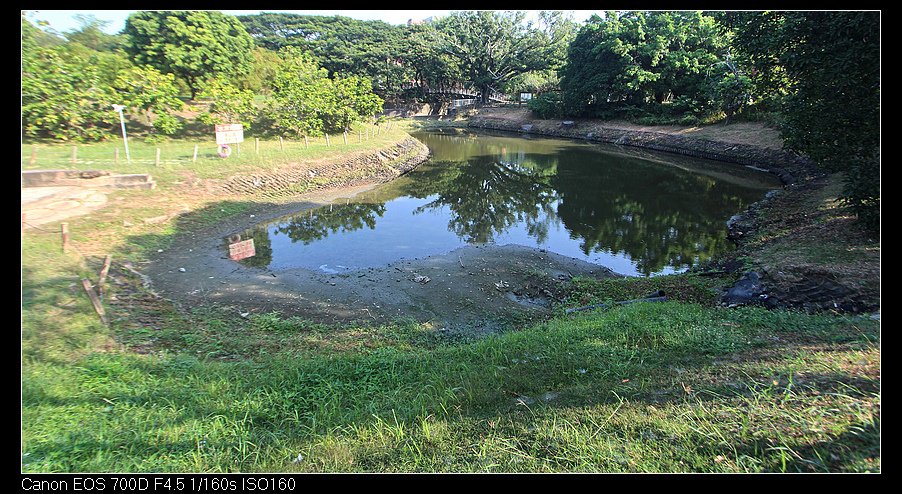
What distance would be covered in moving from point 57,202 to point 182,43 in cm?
1740

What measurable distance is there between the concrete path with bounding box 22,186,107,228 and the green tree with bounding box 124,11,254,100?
1529 centimetres

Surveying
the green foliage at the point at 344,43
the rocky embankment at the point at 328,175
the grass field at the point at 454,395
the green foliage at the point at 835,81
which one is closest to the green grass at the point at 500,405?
the grass field at the point at 454,395

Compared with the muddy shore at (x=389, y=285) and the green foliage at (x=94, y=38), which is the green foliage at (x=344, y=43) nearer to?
the green foliage at (x=94, y=38)

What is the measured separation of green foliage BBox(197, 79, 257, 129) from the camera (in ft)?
78.8

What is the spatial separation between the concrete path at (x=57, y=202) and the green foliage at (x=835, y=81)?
57.1 feet

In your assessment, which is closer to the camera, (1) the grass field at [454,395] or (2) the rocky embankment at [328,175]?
(1) the grass field at [454,395]

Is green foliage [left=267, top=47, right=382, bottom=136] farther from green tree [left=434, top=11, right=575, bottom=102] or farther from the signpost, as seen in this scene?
green tree [left=434, top=11, right=575, bottom=102]

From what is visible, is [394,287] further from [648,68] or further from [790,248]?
[648,68]

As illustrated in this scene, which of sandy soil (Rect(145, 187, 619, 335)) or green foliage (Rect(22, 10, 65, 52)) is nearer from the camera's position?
sandy soil (Rect(145, 187, 619, 335))

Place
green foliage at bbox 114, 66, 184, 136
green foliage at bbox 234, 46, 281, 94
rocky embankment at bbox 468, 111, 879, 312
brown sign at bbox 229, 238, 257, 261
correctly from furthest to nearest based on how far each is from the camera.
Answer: green foliage at bbox 234, 46, 281, 94 → green foliage at bbox 114, 66, 184, 136 → brown sign at bbox 229, 238, 257, 261 → rocky embankment at bbox 468, 111, 879, 312

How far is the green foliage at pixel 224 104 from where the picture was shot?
24.0 m

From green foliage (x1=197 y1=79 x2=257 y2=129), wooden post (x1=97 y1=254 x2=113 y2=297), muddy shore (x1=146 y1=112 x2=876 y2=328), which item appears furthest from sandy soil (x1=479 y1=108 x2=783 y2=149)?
green foliage (x1=197 y1=79 x2=257 y2=129)

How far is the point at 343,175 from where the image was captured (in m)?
21.6

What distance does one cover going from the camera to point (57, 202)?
38.3 feet
